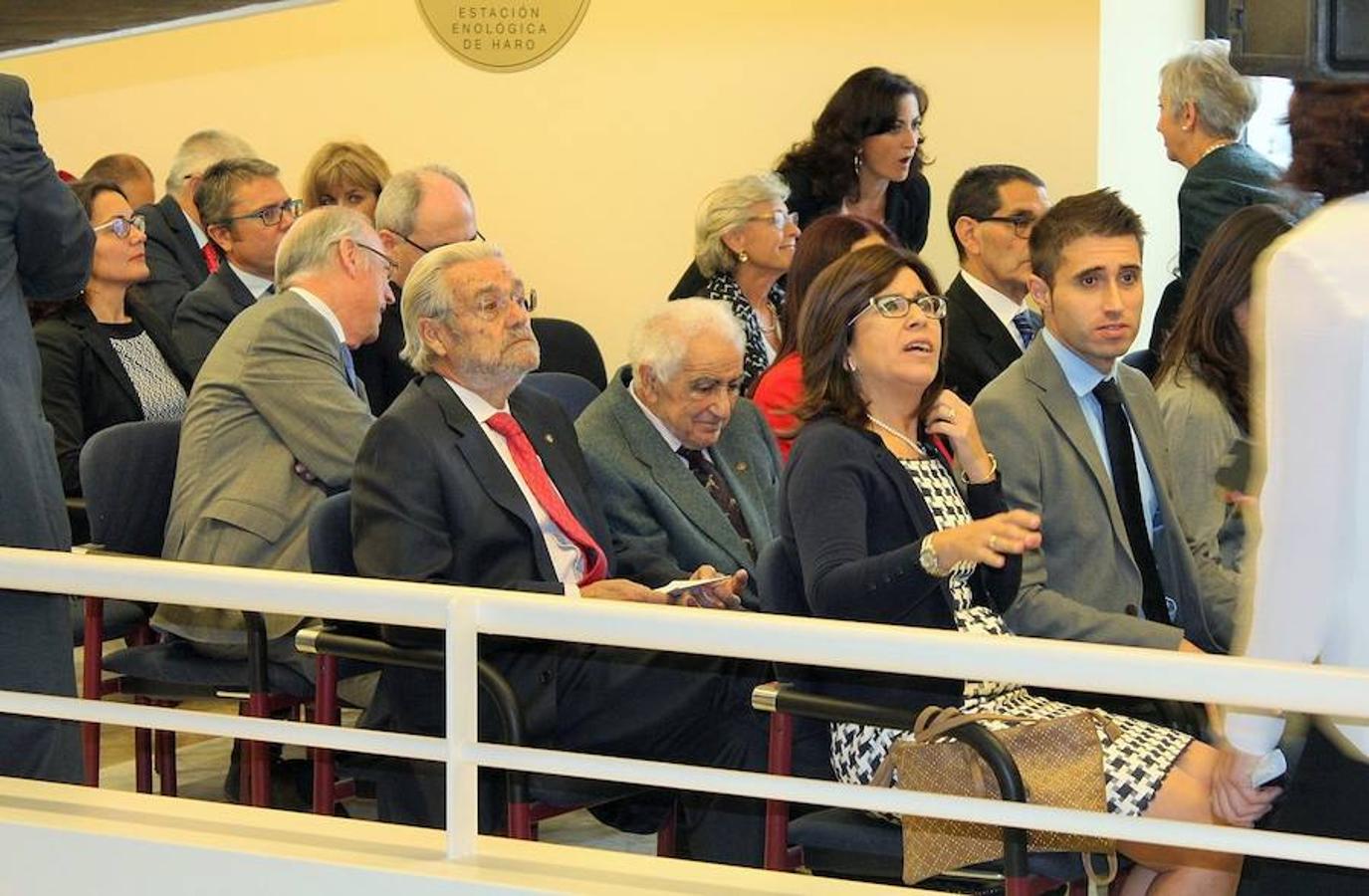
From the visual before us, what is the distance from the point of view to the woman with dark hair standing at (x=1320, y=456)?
1.62 meters

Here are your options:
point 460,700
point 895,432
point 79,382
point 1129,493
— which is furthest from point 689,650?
point 79,382

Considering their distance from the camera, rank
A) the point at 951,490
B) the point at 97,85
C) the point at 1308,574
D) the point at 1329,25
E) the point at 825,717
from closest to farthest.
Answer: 1. the point at 1329,25
2. the point at 1308,574
3. the point at 825,717
4. the point at 951,490
5. the point at 97,85

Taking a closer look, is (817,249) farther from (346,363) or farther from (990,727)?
(990,727)

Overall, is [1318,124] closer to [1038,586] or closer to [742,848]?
[1038,586]

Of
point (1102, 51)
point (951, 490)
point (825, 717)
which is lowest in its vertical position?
point (825, 717)

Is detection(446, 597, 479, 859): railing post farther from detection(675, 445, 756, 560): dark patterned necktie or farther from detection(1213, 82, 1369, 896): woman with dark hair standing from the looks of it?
detection(675, 445, 756, 560): dark patterned necktie

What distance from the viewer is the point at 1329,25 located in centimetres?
157

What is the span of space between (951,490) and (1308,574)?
1564 mm

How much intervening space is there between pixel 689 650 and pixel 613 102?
5149mm

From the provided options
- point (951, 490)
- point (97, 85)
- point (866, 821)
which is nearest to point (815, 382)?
point (951, 490)

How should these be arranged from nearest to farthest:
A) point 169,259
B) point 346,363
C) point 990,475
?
point 990,475 → point 346,363 → point 169,259

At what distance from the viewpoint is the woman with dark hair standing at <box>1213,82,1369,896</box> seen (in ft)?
5.30

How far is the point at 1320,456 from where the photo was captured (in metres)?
1.63

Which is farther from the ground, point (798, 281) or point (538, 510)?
point (798, 281)
